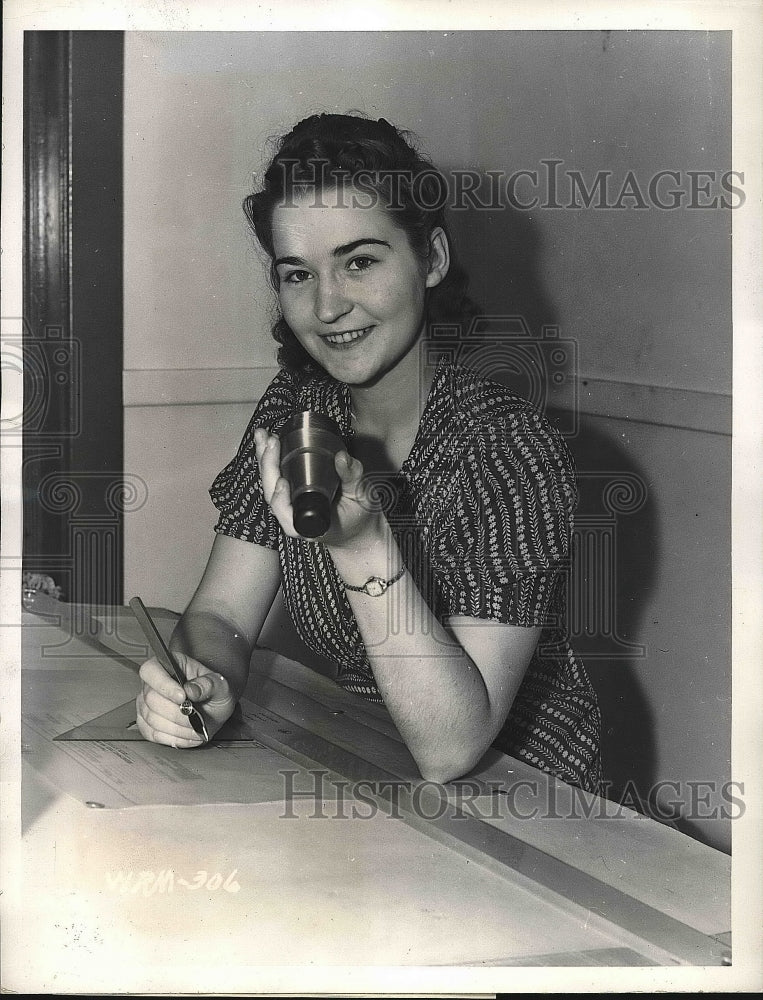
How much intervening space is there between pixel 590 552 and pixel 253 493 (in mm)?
336

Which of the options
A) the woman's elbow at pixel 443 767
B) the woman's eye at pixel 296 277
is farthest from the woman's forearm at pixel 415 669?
the woman's eye at pixel 296 277

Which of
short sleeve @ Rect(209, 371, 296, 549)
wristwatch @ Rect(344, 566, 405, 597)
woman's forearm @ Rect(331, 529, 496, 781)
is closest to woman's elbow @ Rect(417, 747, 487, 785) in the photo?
woman's forearm @ Rect(331, 529, 496, 781)

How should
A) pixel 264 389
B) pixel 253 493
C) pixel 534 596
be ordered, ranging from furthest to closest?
pixel 264 389, pixel 253 493, pixel 534 596

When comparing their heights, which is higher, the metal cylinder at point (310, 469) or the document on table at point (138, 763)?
the metal cylinder at point (310, 469)

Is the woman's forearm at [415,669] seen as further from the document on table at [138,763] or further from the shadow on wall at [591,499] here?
the shadow on wall at [591,499]

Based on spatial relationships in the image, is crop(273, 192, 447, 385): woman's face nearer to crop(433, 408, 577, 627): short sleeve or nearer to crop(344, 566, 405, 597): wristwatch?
crop(433, 408, 577, 627): short sleeve

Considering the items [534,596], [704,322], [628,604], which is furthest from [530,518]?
[628,604]

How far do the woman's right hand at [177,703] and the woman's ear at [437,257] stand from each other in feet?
1.10

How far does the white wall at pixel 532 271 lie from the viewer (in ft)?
2.45

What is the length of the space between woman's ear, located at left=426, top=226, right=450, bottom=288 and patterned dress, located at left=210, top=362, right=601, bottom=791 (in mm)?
66

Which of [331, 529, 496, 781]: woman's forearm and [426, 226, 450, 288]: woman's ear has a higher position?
[426, 226, 450, 288]: woman's ear

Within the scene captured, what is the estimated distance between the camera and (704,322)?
81cm

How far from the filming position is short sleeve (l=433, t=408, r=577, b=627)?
725 mm

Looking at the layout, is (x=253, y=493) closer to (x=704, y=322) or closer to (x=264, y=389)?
(x=264, y=389)
